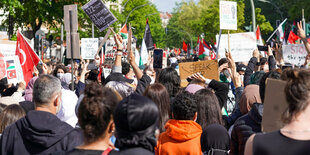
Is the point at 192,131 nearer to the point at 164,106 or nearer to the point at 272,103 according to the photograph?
the point at 164,106

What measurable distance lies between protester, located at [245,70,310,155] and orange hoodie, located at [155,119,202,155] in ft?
5.00

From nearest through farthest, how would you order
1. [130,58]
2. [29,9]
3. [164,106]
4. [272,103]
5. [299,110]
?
[299,110]
[272,103]
[164,106]
[130,58]
[29,9]

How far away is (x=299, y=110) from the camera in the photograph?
2.46 metres

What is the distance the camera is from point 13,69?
320 inches

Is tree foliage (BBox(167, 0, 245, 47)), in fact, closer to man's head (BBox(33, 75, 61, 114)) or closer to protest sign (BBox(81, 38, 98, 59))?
protest sign (BBox(81, 38, 98, 59))

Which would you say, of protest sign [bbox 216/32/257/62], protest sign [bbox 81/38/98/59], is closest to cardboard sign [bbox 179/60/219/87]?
protest sign [bbox 216/32/257/62]

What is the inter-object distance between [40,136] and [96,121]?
99 cm

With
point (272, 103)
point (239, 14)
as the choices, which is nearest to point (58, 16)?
point (272, 103)

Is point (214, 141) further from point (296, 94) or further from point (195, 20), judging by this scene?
point (195, 20)

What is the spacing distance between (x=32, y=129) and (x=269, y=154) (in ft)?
6.40

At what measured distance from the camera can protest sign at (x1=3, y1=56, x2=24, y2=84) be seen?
7.87m

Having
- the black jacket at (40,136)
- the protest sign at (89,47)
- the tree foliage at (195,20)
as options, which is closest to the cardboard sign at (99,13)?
the protest sign at (89,47)

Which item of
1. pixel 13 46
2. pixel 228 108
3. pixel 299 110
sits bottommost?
pixel 228 108

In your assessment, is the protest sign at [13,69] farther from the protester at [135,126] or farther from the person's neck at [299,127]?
the person's neck at [299,127]
